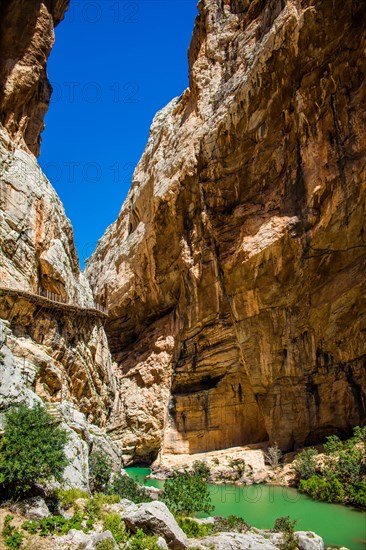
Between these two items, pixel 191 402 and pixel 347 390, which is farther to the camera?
pixel 191 402

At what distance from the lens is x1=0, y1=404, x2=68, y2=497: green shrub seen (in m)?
11.4

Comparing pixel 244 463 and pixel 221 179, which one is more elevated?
pixel 221 179

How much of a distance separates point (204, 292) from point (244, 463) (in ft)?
40.4

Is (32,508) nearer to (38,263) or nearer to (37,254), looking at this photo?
(38,263)

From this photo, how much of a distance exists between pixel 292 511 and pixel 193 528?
8.60m

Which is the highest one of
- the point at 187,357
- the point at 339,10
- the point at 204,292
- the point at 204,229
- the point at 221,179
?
the point at 339,10

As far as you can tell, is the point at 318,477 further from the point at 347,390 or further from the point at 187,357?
the point at 187,357

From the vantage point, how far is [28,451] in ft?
38.7

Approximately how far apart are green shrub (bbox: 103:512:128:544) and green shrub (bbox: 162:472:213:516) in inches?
194

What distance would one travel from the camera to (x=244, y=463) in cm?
2772

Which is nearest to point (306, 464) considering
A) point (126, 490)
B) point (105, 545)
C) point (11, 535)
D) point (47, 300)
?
point (126, 490)

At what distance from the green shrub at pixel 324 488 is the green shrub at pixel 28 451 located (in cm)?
1341

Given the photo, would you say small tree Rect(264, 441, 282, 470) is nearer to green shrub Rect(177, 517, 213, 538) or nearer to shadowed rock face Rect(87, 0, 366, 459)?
shadowed rock face Rect(87, 0, 366, 459)

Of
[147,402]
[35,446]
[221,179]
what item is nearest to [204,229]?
[221,179]
